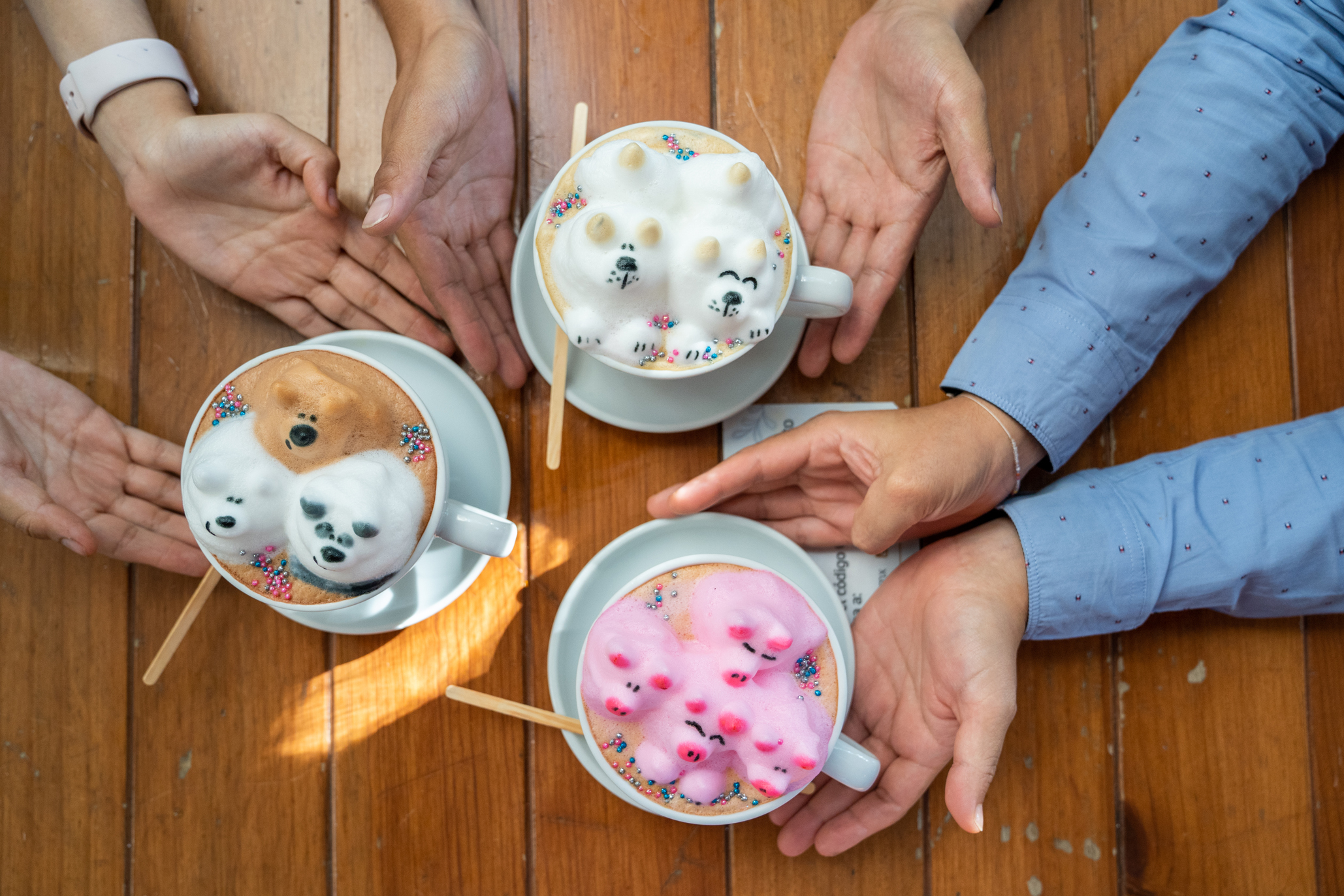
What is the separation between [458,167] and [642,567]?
49 cm

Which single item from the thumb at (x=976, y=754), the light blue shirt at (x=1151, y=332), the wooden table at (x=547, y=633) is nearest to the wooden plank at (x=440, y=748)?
the wooden table at (x=547, y=633)

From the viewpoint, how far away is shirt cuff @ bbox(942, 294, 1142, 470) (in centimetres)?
91

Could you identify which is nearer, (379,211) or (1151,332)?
(379,211)

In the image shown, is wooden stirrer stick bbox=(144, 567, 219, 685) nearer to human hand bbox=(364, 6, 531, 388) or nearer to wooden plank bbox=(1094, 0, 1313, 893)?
human hand bbox=(364, 6, 531, 388)

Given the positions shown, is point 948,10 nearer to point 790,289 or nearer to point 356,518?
point 790,289

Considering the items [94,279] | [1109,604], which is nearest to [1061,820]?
[1109,604]

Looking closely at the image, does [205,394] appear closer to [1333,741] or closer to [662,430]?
[662,430]

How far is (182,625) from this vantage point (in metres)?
0.89

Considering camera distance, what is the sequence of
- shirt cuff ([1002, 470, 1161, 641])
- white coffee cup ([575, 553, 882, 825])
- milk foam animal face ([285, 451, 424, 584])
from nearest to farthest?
1. milk foam animal face ([285, 451, 424, 584])
2. white coffee cup ([575, 553, 882, 825])
3. shirt cuff ([1002, 470, 1161, 641])

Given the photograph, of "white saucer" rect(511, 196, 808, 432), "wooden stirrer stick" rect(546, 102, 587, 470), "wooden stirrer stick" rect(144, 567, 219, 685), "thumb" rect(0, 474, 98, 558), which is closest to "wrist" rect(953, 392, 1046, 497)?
"white saucer" rect(511, 196, 808, 432)

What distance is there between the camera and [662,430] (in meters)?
0.92

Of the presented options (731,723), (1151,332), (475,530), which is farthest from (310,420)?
(1151,332)

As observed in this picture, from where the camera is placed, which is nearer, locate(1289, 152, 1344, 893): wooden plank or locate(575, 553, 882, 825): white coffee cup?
locate(575, 553, 882, 825): white coffee cup

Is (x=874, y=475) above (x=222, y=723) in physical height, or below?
above
